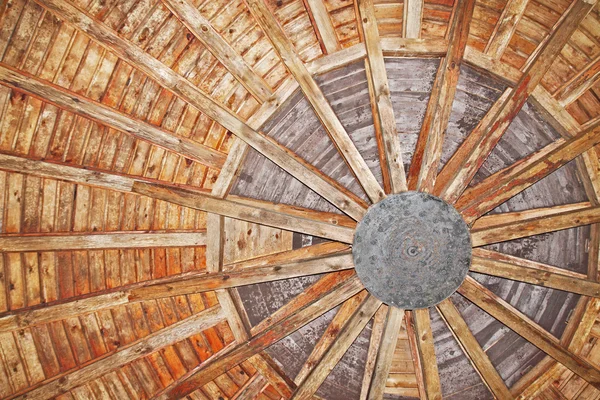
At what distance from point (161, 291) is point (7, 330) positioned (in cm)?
199

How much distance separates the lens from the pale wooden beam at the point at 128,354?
6162 millimetres

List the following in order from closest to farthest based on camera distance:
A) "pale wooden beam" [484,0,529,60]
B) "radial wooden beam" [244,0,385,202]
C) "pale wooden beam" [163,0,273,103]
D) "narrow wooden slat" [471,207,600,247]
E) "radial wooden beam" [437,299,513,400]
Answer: "pale wooden beam" [163,0,273,103] < "radial wooden beam" [244,0,385,202] < "pale wooden beam" [484,0,529,60] < "narrow wooden slat" [471,207,600,247] < "radial wooden beam" [437,299,513,400]

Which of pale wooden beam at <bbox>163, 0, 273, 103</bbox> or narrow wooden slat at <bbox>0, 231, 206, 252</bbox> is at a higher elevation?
pale wooden beam at <bbox>163, 0, 273, 103</bbox>

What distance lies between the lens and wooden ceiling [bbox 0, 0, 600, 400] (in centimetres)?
562

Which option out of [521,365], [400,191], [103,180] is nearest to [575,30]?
[400,191]

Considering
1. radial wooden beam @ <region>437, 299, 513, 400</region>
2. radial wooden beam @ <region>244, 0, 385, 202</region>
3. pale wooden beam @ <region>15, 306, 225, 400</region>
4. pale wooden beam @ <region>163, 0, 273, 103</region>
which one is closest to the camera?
pale wooden beam @ <region>163, 0, 273, 103</region>

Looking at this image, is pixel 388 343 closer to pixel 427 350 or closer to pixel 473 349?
pixel 427 350

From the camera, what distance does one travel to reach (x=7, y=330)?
5832 mm

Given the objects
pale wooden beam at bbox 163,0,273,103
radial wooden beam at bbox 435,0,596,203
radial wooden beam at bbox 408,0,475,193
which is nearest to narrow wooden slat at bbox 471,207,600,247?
radial wooden beam at bbox 435,0,596,203

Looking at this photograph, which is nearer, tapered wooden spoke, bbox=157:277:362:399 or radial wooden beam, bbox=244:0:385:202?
radial wooden beam, bbox=244:0:385:202

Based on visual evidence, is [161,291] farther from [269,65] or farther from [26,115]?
[269,65]

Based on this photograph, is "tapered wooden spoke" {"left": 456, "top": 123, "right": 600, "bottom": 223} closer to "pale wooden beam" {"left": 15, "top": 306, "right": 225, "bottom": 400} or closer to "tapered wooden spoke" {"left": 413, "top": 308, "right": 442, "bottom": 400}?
"tapered wooden spoke" {"left": 413, "top": 308, "right": 442, "bottom": 400}

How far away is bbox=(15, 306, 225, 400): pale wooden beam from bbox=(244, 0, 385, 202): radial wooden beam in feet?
9.58

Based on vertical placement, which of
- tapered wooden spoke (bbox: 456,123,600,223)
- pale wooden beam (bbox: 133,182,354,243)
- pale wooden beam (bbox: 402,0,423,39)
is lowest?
tapered wooden spoke (bbox: 456,123,600,223)
